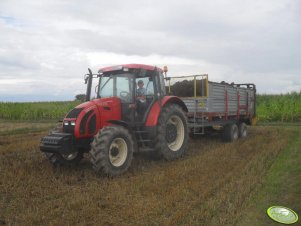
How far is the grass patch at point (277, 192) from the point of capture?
4.79 m

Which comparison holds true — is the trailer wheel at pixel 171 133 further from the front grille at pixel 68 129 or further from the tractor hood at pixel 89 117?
the front grille at pixel 68 129

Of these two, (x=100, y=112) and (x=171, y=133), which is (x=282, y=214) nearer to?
(x=100, y=112)

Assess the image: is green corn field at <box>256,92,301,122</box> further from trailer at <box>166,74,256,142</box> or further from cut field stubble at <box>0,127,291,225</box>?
cut field stubble at <box>0,127,291,225</box>

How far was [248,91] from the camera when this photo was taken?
13570 millimetres

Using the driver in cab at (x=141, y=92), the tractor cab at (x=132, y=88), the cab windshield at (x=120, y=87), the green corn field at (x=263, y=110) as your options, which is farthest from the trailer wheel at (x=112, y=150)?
the green corn field at (x=263, y=110)

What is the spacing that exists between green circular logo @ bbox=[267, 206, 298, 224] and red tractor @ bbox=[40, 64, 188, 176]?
9.69ft

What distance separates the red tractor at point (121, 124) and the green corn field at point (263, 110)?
40.1ft

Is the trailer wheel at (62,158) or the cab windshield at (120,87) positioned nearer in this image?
the trailer wheel at (62,158)

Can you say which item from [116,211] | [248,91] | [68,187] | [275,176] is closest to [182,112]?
[275,176]

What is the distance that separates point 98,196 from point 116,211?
0.71 metres

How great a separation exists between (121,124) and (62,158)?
140 cm

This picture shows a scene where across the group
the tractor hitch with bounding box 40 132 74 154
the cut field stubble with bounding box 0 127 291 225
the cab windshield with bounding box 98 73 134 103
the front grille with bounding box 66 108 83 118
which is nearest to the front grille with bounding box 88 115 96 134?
the front grille with bounding box 66 108 83 118

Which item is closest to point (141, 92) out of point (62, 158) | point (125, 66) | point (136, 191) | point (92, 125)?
point (125, 66)

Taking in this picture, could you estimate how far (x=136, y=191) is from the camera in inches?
229
